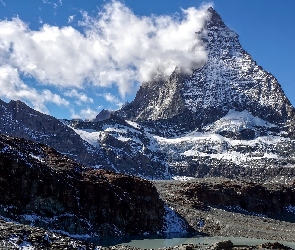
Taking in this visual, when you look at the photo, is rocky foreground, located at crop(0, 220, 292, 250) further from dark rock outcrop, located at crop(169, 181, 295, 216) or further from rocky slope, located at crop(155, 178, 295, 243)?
dark rock outcrop, located at crop(169, 181, 295, 216)

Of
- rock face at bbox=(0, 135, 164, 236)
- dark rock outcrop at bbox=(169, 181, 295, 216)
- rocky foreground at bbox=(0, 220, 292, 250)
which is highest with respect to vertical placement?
dark rock outcrop at bbox=(169, 181, 295, 216)

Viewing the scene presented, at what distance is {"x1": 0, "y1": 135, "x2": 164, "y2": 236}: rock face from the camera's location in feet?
207

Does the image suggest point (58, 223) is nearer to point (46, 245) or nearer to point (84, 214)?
point (84, 214)

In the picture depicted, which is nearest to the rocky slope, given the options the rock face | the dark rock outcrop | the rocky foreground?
the dark rock outcrop

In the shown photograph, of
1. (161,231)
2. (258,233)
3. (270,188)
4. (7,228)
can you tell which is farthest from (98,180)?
(270,188)

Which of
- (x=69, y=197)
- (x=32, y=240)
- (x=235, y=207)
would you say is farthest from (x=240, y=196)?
(x=32, y=240)

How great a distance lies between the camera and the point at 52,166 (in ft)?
250

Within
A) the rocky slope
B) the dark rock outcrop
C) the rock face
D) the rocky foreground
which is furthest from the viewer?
the dark rock outcrop

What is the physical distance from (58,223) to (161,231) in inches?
944

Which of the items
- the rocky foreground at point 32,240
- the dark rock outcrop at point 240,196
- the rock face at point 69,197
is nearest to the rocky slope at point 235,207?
the dark rock outcrop at point 240,196

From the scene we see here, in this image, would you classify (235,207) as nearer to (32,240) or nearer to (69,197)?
(69,197)

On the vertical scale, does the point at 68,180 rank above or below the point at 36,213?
above

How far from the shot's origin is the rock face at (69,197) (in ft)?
207

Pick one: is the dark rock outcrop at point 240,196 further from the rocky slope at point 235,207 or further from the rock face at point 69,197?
the rock face at point 69,197
